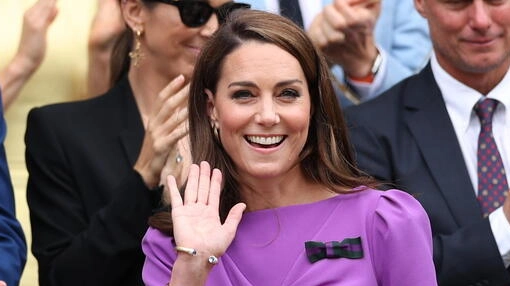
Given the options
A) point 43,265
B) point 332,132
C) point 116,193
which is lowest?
point 43,265

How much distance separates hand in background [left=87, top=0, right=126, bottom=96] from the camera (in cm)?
573

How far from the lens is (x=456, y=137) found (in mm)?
5109

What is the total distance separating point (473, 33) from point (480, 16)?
2.8 inches

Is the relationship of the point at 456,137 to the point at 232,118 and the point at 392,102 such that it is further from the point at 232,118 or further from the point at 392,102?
the point at 232,118

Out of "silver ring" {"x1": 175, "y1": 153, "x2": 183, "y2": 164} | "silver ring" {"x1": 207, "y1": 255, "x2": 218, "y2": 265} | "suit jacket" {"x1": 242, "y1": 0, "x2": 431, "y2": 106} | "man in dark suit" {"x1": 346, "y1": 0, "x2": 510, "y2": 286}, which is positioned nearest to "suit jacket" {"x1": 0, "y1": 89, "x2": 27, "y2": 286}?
"silver ring" {"x1": 175, "y1": 153, "x2": 183, "y2": 164}

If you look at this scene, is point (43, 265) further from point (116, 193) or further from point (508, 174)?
point (508, 174)

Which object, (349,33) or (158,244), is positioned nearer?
(158,244)

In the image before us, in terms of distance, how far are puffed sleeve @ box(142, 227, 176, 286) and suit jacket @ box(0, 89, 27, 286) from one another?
0.60 meters

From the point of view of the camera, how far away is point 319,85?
4.25m

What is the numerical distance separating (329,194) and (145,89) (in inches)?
52.6

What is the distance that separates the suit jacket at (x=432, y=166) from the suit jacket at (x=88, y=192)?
836 millimetres

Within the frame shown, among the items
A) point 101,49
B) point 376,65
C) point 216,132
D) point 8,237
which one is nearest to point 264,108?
point 216,132

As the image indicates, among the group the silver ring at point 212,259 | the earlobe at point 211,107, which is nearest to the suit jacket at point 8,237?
the earlobe at point 211,107

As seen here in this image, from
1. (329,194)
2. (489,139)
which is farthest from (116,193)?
(489,139)
